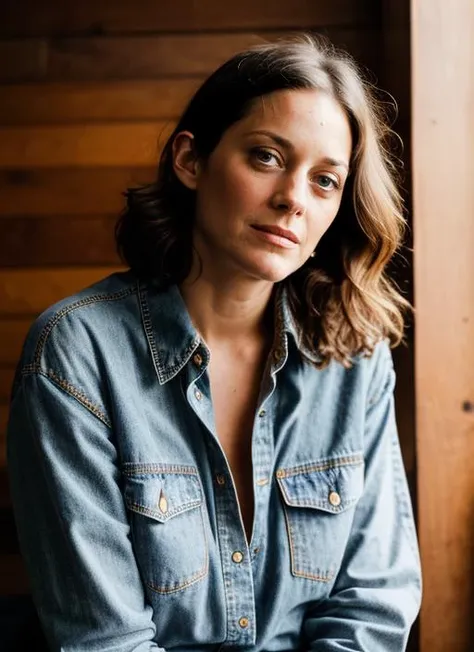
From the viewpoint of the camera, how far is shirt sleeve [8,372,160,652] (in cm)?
124

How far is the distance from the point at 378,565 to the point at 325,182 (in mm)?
683

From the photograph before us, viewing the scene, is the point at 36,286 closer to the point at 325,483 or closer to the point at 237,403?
the point at 237,403

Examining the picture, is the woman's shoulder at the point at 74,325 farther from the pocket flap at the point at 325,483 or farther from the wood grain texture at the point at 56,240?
the wood grain texture at the point at 56,240

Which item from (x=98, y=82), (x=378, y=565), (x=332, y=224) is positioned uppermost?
(x=98, y=82)

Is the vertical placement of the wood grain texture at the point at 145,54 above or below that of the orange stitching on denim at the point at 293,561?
above

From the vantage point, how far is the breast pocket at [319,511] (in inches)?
57.1

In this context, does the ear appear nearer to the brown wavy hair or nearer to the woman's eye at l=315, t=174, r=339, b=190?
the brown wavy hair

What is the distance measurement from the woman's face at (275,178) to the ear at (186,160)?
49 mm

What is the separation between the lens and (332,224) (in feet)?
5.10

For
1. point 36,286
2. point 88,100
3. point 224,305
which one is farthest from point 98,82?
point 224,305

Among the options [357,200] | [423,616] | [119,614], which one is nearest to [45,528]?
[119,614]

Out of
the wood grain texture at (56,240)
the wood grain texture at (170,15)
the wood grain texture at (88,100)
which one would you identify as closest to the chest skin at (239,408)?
the wood grain texture at (56,240)

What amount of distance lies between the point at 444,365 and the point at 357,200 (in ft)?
1.37

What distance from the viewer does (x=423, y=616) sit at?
175cm
